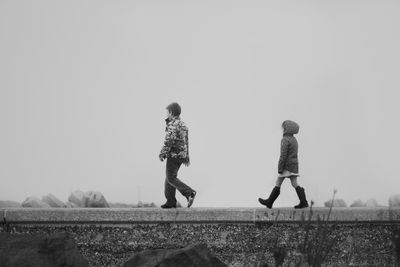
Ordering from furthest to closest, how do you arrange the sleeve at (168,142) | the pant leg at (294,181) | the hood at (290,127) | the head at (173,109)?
the head at (173,109) → the sleeve at (168,142) → the hood at (290,127) → the pant leg at (294,181)

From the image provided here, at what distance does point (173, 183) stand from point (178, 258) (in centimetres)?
398

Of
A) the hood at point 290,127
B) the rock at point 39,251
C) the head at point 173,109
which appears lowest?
the rock at point 39,251

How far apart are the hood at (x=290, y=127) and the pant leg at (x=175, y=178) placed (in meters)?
1.85

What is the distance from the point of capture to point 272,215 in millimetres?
9578

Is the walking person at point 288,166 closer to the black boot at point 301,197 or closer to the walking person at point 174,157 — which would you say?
the black boot at point 301,197

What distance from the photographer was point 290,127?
10.5 m

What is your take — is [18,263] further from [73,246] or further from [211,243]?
[211,243]

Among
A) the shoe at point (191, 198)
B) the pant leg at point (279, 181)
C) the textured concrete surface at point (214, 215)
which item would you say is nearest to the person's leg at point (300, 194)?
the pant leg at point (279, 181)

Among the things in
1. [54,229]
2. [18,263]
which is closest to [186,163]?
[54,229]

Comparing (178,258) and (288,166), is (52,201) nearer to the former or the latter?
(288,166)

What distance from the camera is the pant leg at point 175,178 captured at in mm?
10695

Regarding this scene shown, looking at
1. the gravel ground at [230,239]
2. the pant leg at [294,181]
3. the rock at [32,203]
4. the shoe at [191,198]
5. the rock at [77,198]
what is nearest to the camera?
the gravel ground at [230,239]

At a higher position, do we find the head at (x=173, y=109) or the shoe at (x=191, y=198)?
the head at (x=173, y=109)

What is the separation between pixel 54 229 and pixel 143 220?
1.43 metres
